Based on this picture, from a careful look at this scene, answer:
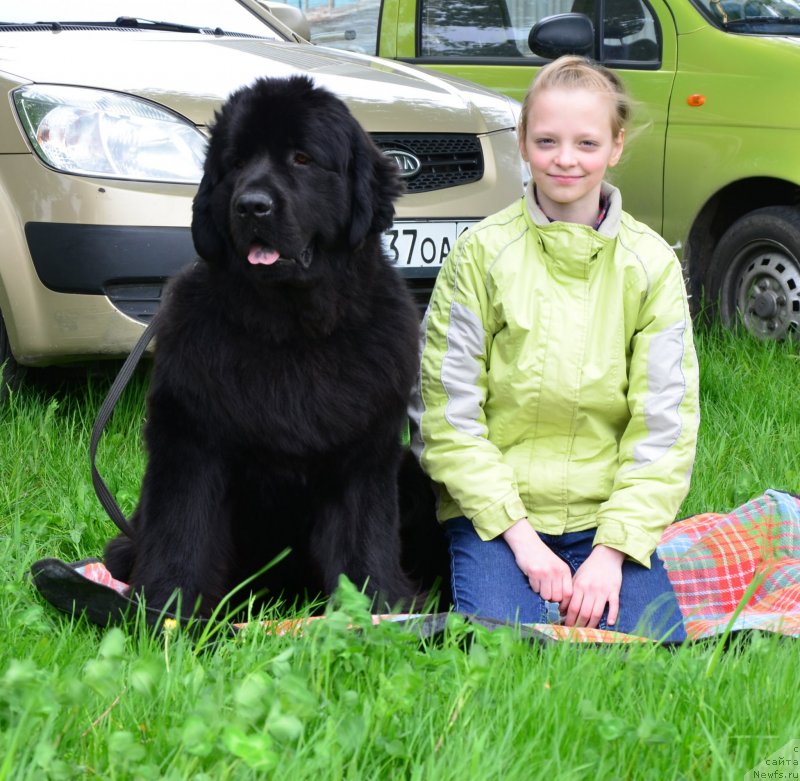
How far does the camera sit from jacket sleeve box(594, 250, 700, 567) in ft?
9.28

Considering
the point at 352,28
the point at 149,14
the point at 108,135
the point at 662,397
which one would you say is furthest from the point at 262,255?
the point at 352,28

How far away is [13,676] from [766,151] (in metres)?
4.29

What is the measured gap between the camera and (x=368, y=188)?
2.73m

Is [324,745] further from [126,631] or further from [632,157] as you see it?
[632,157]

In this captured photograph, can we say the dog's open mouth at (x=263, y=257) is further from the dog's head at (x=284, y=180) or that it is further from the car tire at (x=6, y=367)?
the car tire at (x=6, y=367)

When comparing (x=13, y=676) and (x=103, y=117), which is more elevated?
(x=103, y=117)

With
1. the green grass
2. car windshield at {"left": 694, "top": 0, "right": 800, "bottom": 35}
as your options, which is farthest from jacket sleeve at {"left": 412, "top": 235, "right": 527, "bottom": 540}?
car windshield at {"left": 694, "top": 0, "right": 800, "bottom": 35}

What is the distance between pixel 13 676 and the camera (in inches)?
68.2

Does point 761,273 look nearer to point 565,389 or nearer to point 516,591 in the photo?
point 565,389

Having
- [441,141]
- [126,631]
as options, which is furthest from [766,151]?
[126,631]

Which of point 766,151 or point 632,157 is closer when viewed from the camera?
point 766,151

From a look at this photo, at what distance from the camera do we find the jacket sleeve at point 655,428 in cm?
283

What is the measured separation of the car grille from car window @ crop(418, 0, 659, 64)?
5.12ft

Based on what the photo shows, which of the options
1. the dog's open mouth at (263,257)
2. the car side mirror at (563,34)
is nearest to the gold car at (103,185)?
the car side mirror at (563,34)
